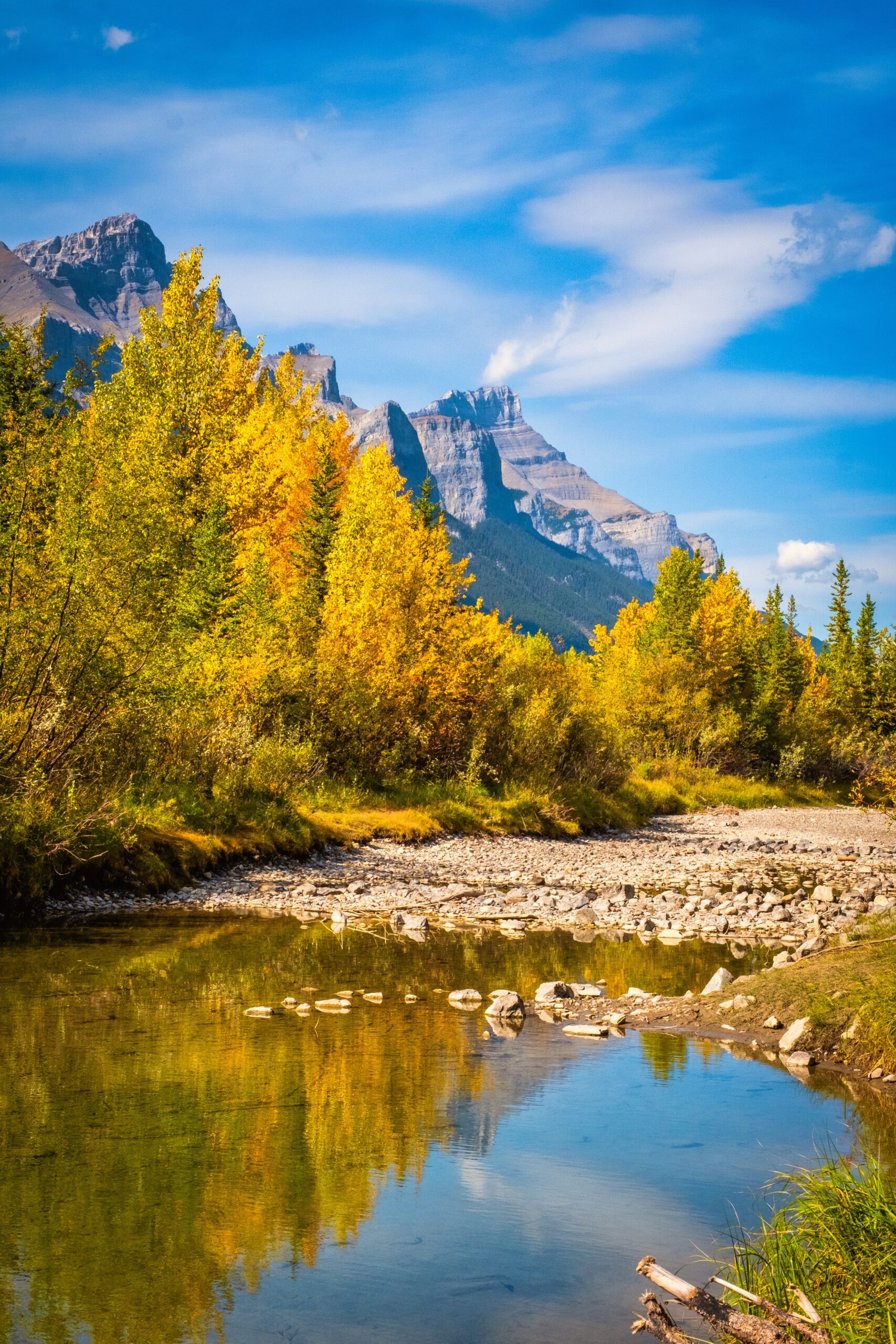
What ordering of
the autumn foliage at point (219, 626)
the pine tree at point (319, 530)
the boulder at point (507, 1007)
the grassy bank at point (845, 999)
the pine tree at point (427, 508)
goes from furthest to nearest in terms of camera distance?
the pine tree at point (427, 508) < the pine tree at point (319, 530) < the autumn foliage at point (219, 626) < the boulder at point (507, 1007) < the grassy bank at point (845, 999)

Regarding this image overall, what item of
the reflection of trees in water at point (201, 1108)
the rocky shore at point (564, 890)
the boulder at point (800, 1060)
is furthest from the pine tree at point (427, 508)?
the boulder at point (800, 1060)

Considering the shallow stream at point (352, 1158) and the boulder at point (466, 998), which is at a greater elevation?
the shallow stream at point (352, 1158)

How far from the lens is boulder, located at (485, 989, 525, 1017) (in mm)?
11531

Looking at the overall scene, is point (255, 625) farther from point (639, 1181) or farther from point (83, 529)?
point (639, 1181)

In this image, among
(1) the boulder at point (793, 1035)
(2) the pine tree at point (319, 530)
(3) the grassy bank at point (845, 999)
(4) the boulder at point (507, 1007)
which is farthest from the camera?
(2) the pine tree at point (319, 530)

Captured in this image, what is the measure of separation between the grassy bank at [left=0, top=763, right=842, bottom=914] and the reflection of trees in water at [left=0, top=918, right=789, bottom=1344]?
6.24ft

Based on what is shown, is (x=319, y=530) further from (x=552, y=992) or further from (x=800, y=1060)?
(x=800, y=1060)

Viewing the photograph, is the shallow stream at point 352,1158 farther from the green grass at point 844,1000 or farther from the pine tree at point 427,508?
the pine tree at point 427,508

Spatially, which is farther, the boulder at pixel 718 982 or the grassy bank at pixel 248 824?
the grassy bank at pixel 248 824

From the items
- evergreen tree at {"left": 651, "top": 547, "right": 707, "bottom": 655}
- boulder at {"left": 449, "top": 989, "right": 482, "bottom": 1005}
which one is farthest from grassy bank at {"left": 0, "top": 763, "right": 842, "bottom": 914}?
evergreen tree at {"left": 651, "top": 547, "right": 707, "bottom": 655}

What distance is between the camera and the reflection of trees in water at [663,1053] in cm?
989

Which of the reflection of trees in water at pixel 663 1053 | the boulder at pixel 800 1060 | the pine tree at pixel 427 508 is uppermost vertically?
the pine tree at pixel 427 508

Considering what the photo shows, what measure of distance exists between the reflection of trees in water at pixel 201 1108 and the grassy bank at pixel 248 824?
1.90 m

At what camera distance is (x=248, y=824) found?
917 inches
